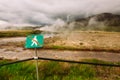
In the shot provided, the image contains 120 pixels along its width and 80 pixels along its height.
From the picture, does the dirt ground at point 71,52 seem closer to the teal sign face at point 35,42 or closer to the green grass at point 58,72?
the green grass at point 58,72

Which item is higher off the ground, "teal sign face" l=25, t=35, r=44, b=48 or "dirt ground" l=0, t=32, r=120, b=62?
"teal sign face" l=25, t=35, r=44, b=48

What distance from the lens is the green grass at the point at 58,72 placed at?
8.98 m

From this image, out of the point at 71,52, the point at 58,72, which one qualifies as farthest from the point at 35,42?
the point at 71,52

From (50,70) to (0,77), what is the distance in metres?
2.48

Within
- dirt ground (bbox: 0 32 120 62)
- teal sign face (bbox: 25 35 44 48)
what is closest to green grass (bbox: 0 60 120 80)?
teal sign face (bbox: 25 35 44 48)

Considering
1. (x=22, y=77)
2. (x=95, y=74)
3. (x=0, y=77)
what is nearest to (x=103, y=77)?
(x=95, y=74)

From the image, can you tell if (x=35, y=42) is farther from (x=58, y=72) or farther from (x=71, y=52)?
(x=71, y=52)

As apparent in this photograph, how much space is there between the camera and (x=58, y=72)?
9.66 metres

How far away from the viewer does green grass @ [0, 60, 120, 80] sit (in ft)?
29.5

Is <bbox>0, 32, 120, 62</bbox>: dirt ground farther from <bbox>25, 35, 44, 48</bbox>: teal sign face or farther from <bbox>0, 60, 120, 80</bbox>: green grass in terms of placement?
<bbox>25, 35, 44, 48</bbox>: teal sign face

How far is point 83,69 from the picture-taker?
9.91 metres

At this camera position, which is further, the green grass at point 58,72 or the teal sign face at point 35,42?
the green grass at point 58,72

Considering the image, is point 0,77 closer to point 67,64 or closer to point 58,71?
point 58,71

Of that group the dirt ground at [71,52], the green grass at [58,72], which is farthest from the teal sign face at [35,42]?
the dirt ground at [71,52]
